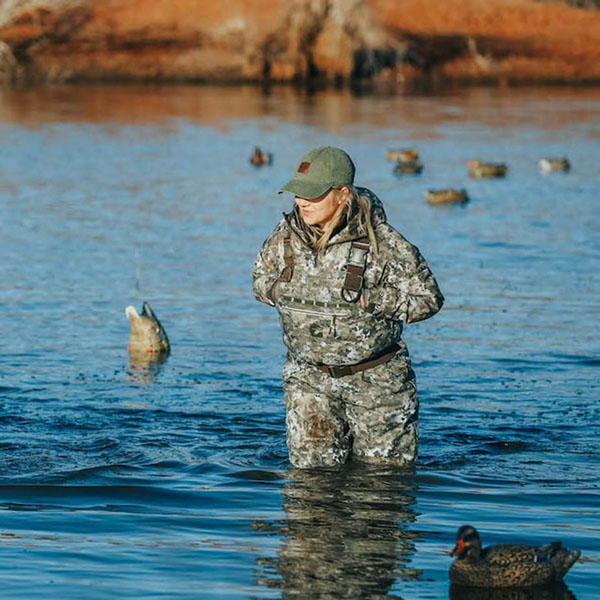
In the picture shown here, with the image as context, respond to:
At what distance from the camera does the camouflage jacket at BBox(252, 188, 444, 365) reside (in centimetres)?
747

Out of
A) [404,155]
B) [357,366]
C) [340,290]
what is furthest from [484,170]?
[340,290]

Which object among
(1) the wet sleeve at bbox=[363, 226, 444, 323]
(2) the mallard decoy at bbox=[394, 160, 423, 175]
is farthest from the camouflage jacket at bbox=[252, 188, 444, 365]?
(2) the mallard decoy at bbox=[394, 160, 423, 175]

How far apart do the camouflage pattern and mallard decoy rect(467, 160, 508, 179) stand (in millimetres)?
18084

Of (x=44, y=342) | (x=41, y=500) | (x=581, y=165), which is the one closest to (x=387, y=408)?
(x=41, y=500)

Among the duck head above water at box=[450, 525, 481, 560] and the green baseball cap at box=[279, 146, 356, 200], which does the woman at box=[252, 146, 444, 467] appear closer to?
the green baseball cap at box=[279, 146, 356, 200]

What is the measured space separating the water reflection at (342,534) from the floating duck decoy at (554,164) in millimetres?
18261

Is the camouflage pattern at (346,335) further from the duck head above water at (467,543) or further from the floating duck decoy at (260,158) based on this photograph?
the floating duck decoy at (260,158)

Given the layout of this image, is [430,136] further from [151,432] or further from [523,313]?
[151,432]

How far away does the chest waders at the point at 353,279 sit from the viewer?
7449mm

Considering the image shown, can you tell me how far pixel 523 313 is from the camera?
14453mm

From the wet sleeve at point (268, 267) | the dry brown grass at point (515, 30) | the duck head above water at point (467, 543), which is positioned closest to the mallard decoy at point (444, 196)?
the wet sleeve at point (268, 267)

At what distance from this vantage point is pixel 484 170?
25844 mm

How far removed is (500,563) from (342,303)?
163cm

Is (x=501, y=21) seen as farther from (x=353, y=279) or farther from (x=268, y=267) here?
(x=353, y=279)
